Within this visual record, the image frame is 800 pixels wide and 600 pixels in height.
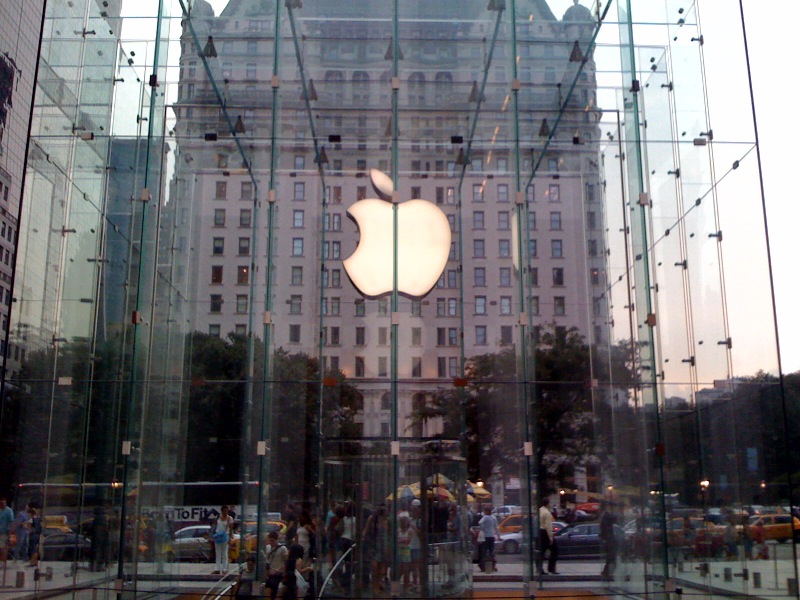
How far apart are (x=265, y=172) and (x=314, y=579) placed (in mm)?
5258

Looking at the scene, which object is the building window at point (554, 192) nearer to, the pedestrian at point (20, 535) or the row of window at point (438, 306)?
the row of window at point (438, 306)

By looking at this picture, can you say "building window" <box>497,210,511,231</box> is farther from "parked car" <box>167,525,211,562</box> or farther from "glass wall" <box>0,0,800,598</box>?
"parked car" <box>167,525,211,562</box>

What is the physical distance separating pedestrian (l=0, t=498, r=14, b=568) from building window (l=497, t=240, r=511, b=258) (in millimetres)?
7165

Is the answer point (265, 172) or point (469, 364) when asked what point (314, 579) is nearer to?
point (469, 364)

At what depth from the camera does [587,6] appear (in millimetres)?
13117

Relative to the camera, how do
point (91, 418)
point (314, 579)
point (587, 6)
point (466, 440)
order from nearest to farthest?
point (314, 579) → point (466, 440) → point (91, 418) → point (587, 6)

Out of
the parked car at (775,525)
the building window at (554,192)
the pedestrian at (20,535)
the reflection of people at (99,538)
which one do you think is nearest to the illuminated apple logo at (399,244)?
the building window at (554,192)

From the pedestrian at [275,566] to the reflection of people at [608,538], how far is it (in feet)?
13.0

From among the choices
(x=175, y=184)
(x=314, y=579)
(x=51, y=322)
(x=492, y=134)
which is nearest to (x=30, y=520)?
(x=51, y=322)

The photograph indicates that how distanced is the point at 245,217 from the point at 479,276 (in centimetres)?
321

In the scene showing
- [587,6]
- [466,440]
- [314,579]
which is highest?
[587,6]

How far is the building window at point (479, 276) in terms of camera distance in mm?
11836

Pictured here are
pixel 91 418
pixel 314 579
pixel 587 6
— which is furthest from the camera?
pixel 587 6

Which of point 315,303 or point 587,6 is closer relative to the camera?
point 315,303
